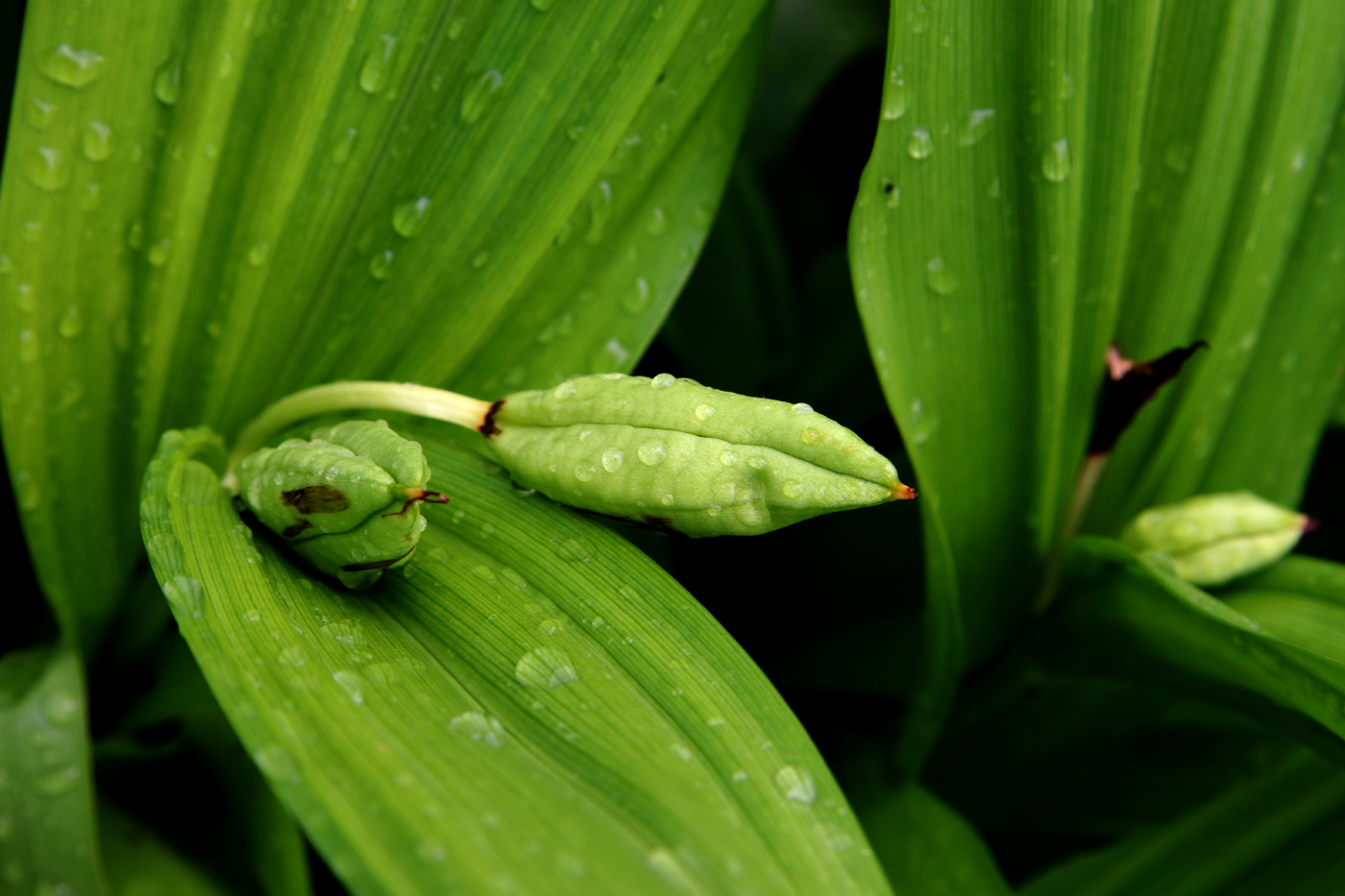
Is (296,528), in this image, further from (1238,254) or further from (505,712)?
(1238,254)

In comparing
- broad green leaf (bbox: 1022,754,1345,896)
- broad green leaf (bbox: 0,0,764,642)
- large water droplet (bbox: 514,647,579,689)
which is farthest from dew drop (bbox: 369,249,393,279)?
broad green leaf (bbox: 1022,754,1345,896)

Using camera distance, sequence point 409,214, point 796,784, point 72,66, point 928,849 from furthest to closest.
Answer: point 928,849, point 409,214, point 72,66, point 796,784

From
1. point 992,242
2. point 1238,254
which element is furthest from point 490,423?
point 1238,254

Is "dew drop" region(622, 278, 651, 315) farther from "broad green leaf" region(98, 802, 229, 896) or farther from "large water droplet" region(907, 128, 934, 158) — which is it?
"broad green leaf" region(98, 802, 229, 896)

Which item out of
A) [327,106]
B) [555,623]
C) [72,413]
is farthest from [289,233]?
[555,623]

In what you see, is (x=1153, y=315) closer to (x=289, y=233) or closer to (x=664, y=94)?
(x=664, y=94)
